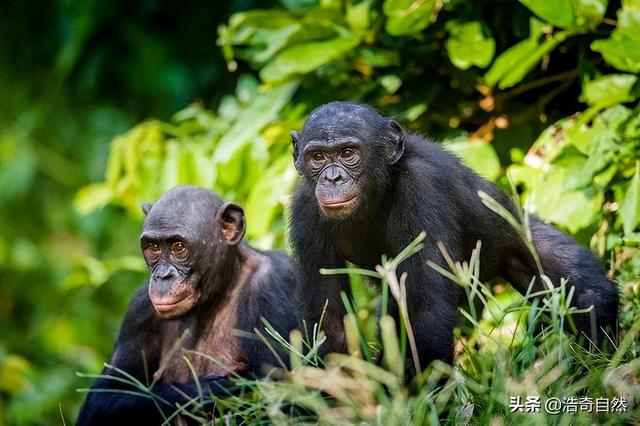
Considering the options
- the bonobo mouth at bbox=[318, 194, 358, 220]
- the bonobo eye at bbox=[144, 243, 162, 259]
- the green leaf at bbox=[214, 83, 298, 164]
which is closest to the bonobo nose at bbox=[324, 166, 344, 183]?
the bonobo mouth at bbox=[318, 194, 358, 220]

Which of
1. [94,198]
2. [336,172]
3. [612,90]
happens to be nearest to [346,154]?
[336,172]

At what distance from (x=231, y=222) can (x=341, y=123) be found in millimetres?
1095

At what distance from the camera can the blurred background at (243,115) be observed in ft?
19.8

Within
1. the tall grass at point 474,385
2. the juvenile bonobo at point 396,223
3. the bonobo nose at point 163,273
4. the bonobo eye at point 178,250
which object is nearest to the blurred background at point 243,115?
the juvenile bonobo at point 396,223

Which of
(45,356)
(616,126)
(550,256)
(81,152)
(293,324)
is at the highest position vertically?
(616,126)

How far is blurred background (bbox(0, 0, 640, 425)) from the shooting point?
602 centimetres

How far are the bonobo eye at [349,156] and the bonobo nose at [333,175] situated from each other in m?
0.08

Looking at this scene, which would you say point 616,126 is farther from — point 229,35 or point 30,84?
point 30,84

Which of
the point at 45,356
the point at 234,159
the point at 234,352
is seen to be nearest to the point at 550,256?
the point at 234,352

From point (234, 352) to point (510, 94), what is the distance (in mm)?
2714

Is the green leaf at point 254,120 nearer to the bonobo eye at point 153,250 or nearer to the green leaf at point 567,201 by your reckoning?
the bonobo eye at point 153,250

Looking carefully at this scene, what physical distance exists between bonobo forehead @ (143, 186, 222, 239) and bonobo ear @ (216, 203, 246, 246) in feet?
0.17

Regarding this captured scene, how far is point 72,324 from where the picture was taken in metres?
10.2

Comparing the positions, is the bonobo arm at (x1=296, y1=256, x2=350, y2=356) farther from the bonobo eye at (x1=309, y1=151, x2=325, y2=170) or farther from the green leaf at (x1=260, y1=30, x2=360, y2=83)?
the green leaf at (x1=260, y1=30, x2=360, y2=83)
